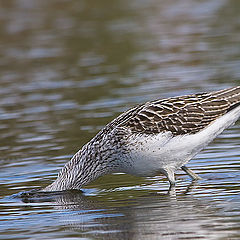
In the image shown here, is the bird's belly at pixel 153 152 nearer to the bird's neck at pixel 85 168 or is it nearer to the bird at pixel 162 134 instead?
the bird at pixel 162 134

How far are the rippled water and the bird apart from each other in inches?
17.9

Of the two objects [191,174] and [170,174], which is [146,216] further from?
[191,174]

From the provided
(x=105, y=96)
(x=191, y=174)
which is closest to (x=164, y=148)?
(x=191, y=174)

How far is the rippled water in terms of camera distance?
10703 mm

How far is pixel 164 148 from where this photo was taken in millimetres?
11992

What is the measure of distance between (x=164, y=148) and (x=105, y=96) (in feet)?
23.9

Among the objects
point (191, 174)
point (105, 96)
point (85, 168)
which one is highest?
point (105, 96)

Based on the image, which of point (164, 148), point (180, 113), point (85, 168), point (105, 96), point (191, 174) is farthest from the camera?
point (105, 96)

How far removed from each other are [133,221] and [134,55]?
553 inches

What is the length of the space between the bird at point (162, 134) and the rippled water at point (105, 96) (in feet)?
1.49

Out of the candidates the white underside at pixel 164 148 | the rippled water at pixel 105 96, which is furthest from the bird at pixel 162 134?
the rippled water at pixel 105 96

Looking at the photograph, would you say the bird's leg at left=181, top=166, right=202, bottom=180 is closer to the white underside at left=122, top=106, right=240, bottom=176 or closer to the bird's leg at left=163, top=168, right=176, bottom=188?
the bird's leg at left=163, top=168, right=176, bottom=188

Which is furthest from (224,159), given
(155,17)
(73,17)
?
(73,17)

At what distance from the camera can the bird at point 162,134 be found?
39.4ft
